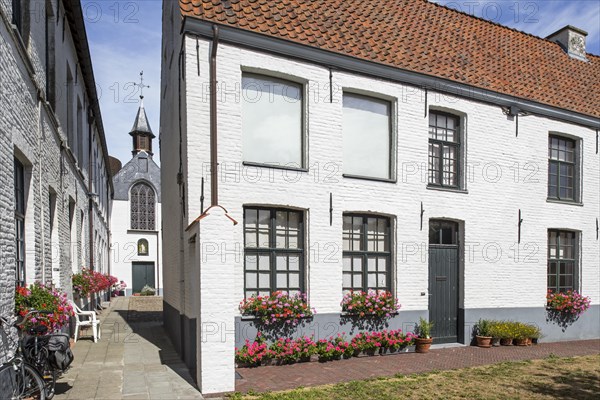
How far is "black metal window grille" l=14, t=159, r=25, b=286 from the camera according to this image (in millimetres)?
6395

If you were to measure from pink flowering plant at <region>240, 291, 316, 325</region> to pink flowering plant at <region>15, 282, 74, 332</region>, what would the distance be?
9.86 ft

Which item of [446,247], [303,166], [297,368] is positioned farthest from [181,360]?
[446,247]

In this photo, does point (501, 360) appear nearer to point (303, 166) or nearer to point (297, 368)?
point (297, 368)

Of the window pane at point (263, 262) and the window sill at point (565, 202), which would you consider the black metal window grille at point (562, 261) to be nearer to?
the window sill at point (565, 202)

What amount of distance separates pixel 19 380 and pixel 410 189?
7.63 metres

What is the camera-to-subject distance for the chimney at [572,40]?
13.8 m

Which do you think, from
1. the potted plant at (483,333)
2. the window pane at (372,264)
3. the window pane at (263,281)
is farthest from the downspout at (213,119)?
the potted plant at (483,333)

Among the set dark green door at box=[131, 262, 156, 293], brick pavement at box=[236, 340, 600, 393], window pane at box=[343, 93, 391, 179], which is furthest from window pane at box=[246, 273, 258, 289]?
dark green door at box=[131, 262, 156, 293]

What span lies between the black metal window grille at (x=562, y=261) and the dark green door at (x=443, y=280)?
3242mm

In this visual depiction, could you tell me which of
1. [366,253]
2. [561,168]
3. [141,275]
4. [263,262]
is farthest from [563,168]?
→ [141,275]

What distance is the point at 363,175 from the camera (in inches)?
368

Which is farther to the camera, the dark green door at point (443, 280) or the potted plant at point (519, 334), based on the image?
the potted plant at point (519, 334)

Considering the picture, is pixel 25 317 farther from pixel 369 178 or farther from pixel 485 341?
pixel 485 341

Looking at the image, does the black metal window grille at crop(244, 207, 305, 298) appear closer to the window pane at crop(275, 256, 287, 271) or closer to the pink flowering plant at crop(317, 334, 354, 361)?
the window pane at crop(275, 256, 287, 271)
